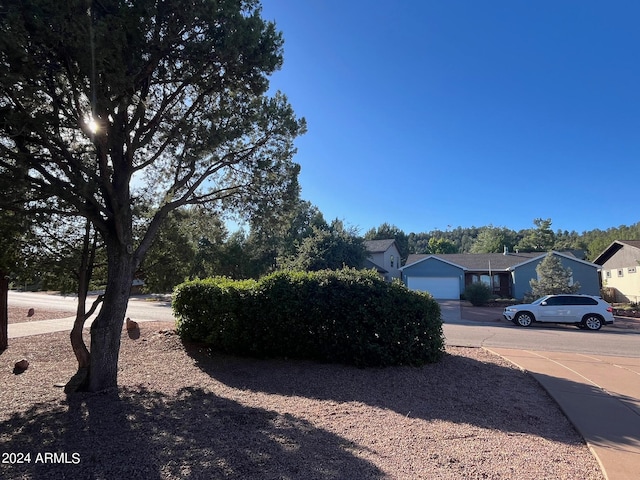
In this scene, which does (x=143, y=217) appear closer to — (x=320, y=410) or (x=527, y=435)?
(x=320, y=410)

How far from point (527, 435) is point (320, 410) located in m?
2.40

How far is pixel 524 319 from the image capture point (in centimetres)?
1612

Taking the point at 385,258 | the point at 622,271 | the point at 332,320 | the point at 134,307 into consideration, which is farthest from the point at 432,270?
the point at 332,320

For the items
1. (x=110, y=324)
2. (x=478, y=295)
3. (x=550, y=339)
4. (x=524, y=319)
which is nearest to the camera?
(x=110, y=324)

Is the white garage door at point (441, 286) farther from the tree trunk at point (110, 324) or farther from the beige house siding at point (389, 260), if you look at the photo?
the tree trunk at point (110, 324)

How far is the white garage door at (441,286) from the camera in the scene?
31.2 meters

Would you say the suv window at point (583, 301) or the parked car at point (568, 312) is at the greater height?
the suv window at point (583, 301)

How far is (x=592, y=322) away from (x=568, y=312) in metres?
0.88

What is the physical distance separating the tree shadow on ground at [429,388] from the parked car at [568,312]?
10.2m

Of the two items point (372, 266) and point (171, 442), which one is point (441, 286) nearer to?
point (372, 266)

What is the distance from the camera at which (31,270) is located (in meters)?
6.33

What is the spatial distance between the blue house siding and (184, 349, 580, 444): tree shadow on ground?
24831 millimetres

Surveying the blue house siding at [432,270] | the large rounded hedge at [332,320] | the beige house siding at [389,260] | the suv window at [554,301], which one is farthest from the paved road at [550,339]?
the beige house siding at [389,260]

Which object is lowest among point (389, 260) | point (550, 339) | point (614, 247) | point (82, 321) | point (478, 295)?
point (550, 339)
